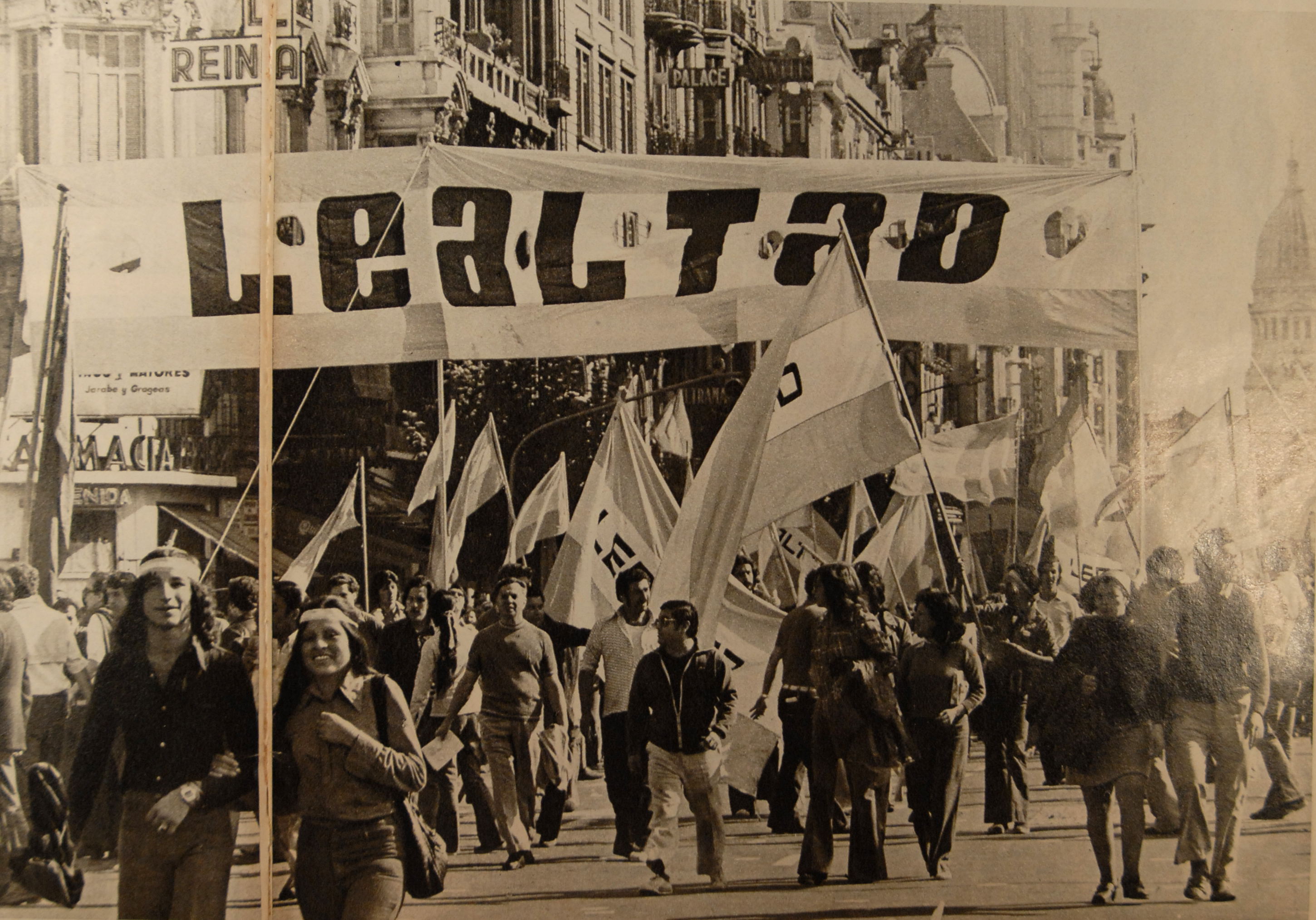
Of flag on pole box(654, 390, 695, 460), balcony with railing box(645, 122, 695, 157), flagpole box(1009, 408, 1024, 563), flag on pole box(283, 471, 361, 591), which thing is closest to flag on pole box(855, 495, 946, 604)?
flagpole box(1009, 408, 1024, 563)

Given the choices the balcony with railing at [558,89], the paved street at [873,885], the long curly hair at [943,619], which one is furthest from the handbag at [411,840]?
the balcony with railing at [558,89]

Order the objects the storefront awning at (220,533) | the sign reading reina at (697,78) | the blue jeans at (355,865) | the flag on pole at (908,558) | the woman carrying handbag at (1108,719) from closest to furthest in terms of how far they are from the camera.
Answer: the blue jeans at (355,865) → the storefront awning at (220,533) → the woman carrying handbag at (1108,719) → the flag on pole at (908,558) → the sign reading reina at (697,78)

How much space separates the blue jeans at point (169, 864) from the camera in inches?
204

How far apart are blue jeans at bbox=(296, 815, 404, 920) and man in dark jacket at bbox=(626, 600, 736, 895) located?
40.0 inches

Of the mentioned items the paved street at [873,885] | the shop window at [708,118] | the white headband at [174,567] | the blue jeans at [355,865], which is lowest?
the paved street at [873,885]

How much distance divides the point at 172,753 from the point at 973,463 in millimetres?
3521

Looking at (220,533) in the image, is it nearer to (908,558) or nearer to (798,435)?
Answer: (798,435)

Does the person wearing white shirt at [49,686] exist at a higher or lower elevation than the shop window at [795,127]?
lower

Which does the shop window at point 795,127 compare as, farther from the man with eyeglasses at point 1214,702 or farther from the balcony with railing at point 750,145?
the man with eyeglasses at point 1214,702

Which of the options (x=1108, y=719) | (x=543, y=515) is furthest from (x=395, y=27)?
(x=1108, y=719)

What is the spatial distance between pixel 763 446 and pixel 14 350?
309 cm

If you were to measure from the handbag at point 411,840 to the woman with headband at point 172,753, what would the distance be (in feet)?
1.90

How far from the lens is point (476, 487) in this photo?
19.1ft

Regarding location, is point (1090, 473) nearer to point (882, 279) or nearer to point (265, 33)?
point (882, 279)
